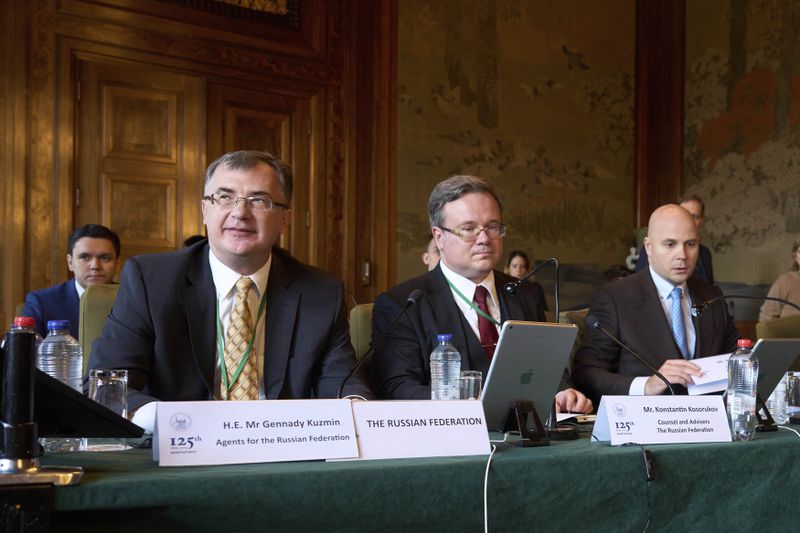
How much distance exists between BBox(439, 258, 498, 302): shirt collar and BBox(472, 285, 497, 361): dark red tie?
18mm

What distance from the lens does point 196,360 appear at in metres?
2.48

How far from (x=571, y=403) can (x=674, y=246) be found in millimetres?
1120

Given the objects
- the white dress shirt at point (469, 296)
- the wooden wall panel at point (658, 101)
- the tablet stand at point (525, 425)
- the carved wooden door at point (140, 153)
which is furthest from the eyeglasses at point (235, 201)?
the wooden wall panel at point (658, 101)

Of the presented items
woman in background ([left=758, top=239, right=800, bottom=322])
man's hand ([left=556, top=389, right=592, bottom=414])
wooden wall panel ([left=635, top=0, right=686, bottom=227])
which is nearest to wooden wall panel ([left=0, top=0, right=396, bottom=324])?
wooden wall panel ([left=635, top=0, right=686, bottom=227])

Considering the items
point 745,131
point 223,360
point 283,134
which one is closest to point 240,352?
point 223,360

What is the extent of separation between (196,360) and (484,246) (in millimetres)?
1071

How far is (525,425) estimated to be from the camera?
2.06 metres

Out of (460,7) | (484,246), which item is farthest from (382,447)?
(460,7)

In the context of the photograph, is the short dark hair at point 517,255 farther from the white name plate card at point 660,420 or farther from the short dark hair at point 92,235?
the white name plate card at point 660,420

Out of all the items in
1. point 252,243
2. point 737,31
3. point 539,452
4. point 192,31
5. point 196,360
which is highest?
point 737,31

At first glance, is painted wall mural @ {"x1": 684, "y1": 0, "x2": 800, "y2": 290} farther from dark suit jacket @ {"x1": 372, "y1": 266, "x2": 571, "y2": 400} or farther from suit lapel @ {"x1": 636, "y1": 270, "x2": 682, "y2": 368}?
dark suit jacket @ {"x1": 372, "y1": 266, "x2": 571, "y2": 400}

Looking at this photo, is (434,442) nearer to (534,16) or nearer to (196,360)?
(196,360)

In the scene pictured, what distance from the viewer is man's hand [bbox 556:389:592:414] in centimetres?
271

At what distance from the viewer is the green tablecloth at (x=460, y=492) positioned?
4.75 feet
